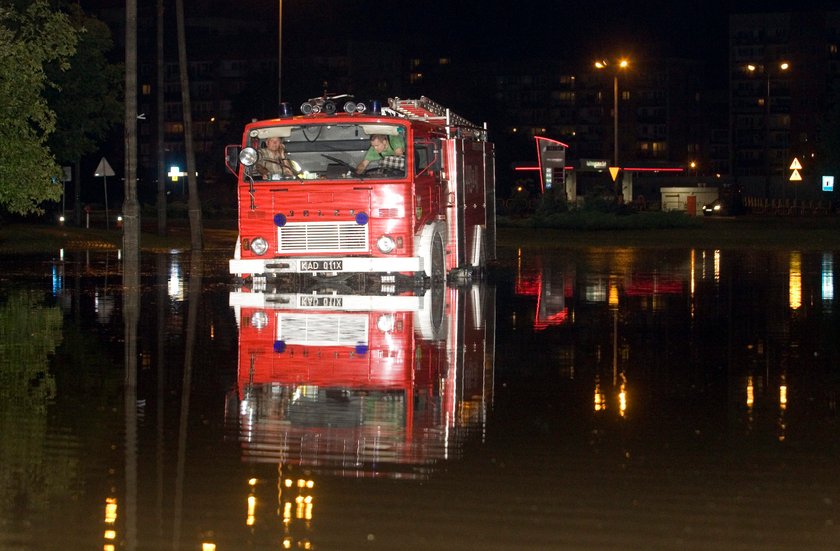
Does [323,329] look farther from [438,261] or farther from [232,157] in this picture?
[438,261]

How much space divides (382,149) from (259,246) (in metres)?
2.48

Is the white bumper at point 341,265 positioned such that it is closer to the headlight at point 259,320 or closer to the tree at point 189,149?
the headlight at point 259,320

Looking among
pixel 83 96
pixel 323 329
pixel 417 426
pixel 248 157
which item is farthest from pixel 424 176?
pixel 83 96

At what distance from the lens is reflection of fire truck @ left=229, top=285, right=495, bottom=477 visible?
9430mm

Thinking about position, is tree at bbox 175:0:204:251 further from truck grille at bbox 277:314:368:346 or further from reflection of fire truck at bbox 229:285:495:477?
truck grille at bbox 277:314:368:346

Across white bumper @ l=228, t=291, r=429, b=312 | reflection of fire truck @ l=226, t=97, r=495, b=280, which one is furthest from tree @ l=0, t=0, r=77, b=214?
white bumper @ l=228, t=291, r=429, b=312

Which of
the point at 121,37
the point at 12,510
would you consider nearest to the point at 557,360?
the point at 12,510

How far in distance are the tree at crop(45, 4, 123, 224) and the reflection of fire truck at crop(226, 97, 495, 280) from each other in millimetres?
28539

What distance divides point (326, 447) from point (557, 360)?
5.28 m

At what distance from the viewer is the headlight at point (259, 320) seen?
1742 cm

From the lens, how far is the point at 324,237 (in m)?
23.3

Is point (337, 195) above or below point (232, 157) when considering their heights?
below

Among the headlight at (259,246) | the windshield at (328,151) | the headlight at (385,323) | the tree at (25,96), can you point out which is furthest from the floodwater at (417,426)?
the tree at (25,96)

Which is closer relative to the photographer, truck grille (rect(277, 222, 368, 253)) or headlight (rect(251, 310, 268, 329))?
headlight (rect(251, 310, 268, 329))
